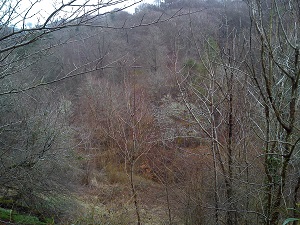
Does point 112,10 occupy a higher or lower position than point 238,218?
higher

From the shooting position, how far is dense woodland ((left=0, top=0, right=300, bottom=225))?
8.86ft

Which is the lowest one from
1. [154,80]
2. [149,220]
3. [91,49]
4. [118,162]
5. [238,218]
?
[149,220]

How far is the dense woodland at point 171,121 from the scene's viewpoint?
8.86ft

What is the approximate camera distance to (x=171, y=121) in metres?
13.7

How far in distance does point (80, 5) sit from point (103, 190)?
10.7 metres

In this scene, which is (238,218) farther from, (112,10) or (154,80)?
(154,80)

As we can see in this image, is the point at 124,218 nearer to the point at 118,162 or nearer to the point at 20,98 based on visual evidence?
the point at 20,98

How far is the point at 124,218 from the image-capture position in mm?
7051

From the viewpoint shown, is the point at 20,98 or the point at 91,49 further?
the point at 91,49

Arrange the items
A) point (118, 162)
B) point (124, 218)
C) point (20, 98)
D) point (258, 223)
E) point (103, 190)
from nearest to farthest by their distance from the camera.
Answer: point (258, 223) → point (124, 218) → point (20, 98) → point (103, 190) → point (118, 162)

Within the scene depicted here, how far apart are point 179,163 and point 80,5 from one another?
577 centimetres

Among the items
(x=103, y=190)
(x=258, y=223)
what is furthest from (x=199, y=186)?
(x=103, y=190)

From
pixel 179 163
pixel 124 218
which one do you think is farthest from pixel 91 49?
Result: pixel 124 218

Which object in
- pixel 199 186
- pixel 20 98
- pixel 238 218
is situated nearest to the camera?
pixel 238 218
